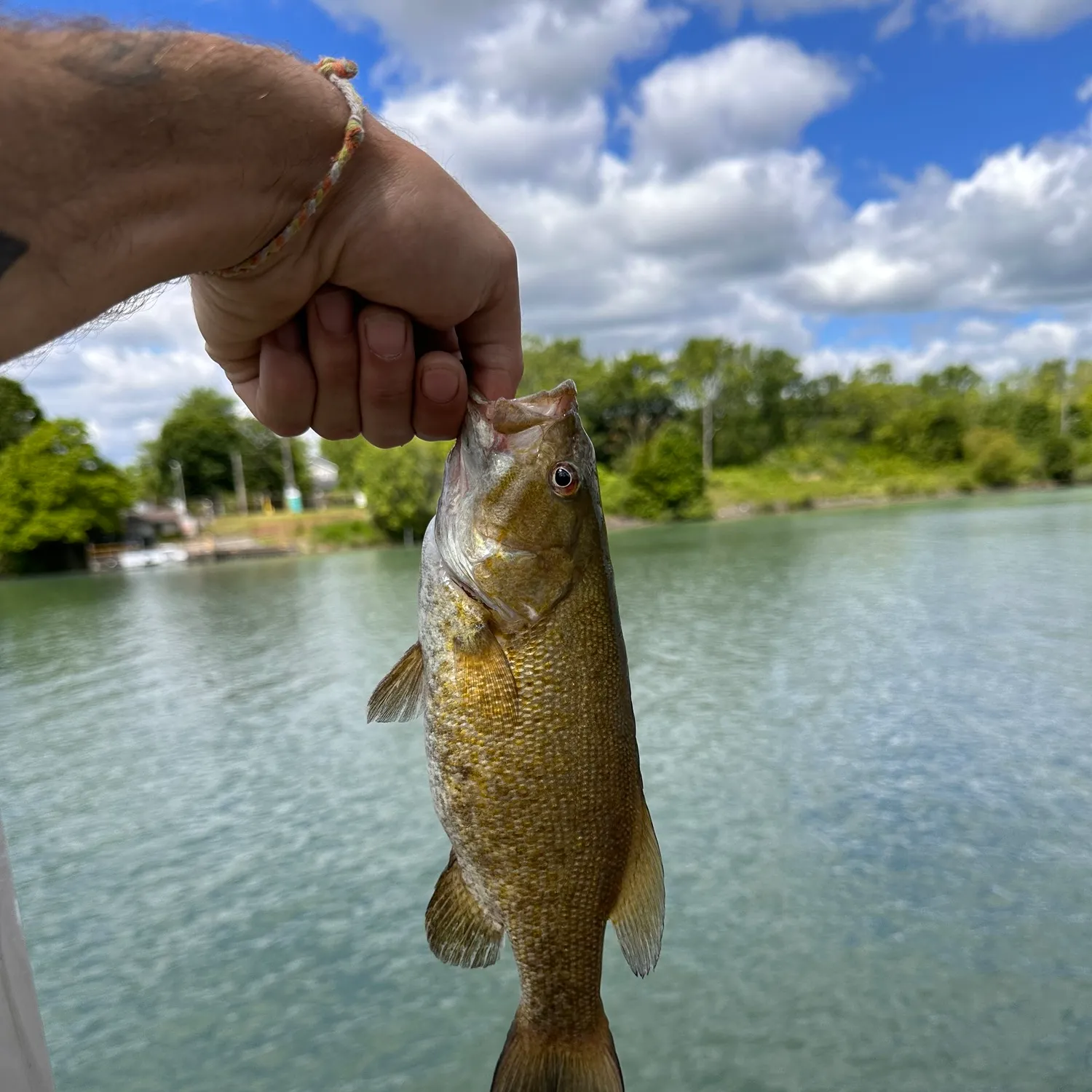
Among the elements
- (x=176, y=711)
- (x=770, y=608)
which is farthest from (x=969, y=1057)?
(x=770, y=608)

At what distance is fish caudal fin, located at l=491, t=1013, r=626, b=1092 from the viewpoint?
6.79 feet

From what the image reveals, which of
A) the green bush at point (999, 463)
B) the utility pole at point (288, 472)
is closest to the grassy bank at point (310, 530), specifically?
the utility pole at point (288, 472)

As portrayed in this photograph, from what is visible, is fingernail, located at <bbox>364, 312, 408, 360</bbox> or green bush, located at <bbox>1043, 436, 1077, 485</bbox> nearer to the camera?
fingernail, located at <bbox>364, 312, 408, 360</bbox>

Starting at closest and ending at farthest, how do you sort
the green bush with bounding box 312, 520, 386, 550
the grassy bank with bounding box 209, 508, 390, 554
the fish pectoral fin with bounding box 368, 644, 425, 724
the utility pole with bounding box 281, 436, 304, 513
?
the fish pectoral fin with bounding box 368, 644, 425, 724
the green bush with bounding box 312, 520, 386, 550
the grassy bank with bounding box 209, 508, 390, 554
the utility pole with bounding box 281, 436, 304, 513

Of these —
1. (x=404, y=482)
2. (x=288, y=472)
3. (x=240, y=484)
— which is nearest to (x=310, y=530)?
(x=404, y=482)

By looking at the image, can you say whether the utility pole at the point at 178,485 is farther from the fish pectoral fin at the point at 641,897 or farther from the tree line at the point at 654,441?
the fish pectoral fin at the point at 641,897

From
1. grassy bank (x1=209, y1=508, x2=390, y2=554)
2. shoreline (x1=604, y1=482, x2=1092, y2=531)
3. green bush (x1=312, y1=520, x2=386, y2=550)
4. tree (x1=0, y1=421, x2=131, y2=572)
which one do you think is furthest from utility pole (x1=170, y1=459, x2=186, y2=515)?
shoreline (x1=604, y1=482, x2=1092, y2=531)

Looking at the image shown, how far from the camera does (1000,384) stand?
93812 millimetres

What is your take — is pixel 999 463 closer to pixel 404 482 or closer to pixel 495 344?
pixel 404 482

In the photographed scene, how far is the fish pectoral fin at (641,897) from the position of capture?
7.04 feet

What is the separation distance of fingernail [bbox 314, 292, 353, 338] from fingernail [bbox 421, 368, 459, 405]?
0.69 ft

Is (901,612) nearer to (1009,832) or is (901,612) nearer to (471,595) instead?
(1009,832)

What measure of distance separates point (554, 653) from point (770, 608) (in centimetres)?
1924

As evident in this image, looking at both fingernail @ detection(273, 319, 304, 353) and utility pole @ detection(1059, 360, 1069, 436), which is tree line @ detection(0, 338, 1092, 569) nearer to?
utility pole @ detection(1059, 360, 1069, 436)
